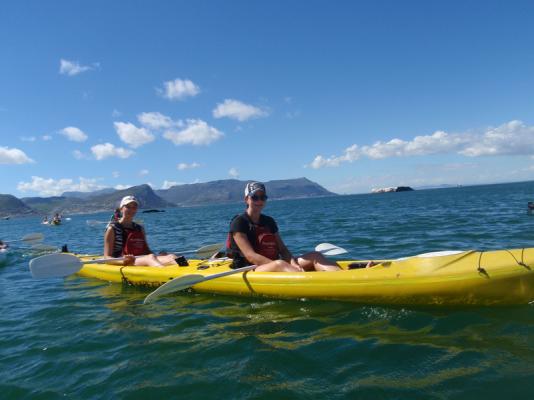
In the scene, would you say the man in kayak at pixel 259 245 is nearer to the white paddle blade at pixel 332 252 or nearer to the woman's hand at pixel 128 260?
the white paddle blade at pixel 332 252

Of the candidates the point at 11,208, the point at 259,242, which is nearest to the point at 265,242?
the point at 259,242

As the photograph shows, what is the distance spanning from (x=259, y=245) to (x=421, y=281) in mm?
2378

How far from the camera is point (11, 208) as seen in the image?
179625 millimetres

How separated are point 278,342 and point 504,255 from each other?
2.70 m

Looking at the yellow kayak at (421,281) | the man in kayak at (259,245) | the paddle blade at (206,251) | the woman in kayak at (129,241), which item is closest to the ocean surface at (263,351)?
the yellow kayak at (421,281)

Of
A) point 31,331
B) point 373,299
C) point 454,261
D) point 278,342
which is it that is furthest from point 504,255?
point 31,331

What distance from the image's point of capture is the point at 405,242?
36.8 feet

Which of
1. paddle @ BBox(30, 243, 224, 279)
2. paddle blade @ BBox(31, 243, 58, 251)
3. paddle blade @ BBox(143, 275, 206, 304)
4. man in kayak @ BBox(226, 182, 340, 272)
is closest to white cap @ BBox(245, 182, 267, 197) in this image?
man in kayak @ BBox(226, 182, 340, 272)

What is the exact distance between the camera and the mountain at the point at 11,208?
562 feet

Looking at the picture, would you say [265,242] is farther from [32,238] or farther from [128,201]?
[32,238]

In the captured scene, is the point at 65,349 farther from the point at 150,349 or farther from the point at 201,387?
the point at 201,387

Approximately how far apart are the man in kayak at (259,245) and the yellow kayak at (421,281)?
0.72ft

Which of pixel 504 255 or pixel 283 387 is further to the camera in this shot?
pixel 504 255

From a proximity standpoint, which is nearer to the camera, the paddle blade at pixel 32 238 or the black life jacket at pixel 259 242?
the black life jacket at pixel 259 242
